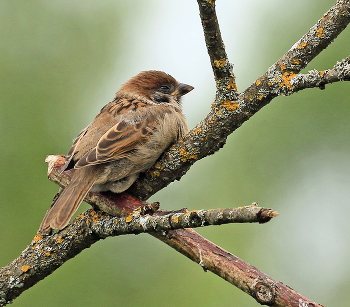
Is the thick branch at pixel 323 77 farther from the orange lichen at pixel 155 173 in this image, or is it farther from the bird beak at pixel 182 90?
the bird beak at pixel 182 90

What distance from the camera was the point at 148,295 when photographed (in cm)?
579

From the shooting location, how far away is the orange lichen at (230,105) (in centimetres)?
367

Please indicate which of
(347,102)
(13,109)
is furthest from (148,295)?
(347,102)

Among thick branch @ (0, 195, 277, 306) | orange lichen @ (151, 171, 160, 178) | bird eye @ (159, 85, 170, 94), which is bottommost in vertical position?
thick branch @ (0, 195, 277, 306)

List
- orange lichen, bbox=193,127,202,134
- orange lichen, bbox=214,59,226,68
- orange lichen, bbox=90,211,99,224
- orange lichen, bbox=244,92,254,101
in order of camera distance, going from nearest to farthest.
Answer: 1. orange lichen, bbox=214,59,226,68
2. orange lichen, bbox=244,92,254,101
3. orange lichen, bbox=193,127,202,134
4. orange lichen, bbox=90,211,99,224

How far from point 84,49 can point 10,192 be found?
2.18m

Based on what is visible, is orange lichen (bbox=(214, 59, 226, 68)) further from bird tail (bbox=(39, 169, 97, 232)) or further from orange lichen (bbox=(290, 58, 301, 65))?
bird tail (bbox=(39, 169, 97, 232))

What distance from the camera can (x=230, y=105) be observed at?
3.68m

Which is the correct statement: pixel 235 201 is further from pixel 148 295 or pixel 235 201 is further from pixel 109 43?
pixel 109 43

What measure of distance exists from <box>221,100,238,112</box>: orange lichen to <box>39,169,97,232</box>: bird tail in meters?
1.29

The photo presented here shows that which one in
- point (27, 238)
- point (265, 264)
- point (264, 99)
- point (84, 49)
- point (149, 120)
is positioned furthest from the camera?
point (84, 49)

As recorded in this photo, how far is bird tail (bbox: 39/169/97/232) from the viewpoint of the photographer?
13.0 feet

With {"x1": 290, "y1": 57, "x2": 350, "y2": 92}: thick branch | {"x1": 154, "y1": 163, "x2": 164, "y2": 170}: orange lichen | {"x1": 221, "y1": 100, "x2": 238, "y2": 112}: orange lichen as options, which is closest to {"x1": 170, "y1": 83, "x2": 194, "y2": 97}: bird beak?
{"x1": 154, "y1": 163, "x2": 164, "y2": 170}: orange lichen

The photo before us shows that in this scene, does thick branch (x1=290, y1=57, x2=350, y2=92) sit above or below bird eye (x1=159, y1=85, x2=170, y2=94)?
below
